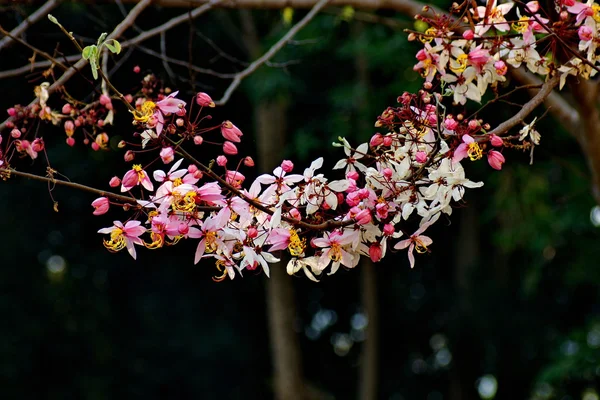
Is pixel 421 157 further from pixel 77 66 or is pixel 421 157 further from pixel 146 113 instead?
pixel 77 66

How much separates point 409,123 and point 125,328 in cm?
903

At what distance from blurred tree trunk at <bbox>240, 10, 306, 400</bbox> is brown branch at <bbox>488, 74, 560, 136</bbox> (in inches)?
259

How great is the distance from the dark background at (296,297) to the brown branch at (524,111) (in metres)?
5.60

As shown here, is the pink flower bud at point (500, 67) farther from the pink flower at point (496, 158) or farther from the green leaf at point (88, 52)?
the green leaf at point (88, 52)

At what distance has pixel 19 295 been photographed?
32.0 feet

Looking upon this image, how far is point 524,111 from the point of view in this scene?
5.54 feet

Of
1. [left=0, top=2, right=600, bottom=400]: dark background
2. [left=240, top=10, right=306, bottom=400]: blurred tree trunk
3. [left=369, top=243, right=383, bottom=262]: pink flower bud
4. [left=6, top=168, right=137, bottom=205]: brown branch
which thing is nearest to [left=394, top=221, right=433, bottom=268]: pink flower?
[left=369, top=243, right=383, bottom=262]: pink flower bud

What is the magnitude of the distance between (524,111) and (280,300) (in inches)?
276

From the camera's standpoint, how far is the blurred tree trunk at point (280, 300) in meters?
8.45

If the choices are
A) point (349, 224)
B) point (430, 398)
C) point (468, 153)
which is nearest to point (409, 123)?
point (468, 153)

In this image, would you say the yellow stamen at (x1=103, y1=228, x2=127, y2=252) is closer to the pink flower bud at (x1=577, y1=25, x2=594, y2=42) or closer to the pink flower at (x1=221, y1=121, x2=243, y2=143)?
the pink flower at (x1=221, y1=121, x2=243, y2=143)

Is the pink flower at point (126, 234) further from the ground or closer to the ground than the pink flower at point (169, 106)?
closer to the ground

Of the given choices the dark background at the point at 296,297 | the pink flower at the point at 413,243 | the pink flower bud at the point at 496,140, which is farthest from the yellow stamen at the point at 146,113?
the dark background at the point at 296,297

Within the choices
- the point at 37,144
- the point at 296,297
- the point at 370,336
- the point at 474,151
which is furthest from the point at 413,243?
the point at 296,297
